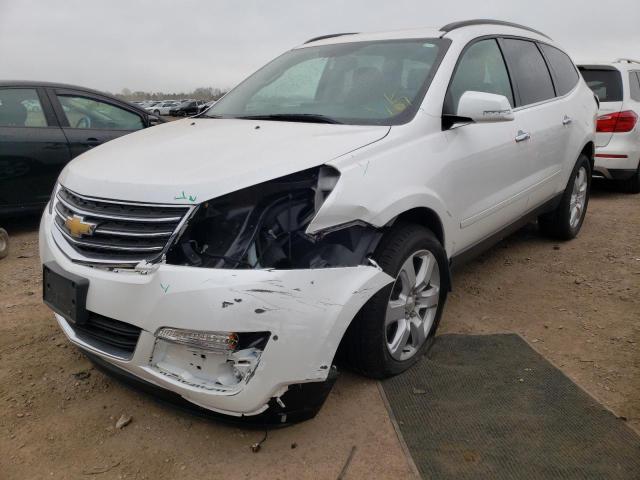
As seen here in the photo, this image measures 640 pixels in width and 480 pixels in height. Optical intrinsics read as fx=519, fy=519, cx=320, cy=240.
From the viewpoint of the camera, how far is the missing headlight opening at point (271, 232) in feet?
6.56

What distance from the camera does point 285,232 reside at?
6.82 feet

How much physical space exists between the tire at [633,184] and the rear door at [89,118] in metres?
6.20

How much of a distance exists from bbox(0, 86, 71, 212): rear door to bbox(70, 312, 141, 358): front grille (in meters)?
3.27

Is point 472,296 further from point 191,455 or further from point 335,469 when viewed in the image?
point 191,455

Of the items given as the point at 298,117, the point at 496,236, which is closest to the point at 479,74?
the point at 496,236

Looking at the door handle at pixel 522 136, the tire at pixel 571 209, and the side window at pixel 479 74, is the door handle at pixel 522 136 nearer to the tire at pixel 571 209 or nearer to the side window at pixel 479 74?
the side window at pixel 479 74

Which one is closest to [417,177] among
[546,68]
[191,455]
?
[191,455]

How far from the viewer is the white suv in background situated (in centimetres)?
640

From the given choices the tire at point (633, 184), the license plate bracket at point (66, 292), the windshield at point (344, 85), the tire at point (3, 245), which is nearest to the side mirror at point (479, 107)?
the windshield at point (344, 85)

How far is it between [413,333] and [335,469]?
880 millimetres

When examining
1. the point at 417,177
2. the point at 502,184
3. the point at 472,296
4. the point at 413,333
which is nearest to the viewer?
the point at 417,177

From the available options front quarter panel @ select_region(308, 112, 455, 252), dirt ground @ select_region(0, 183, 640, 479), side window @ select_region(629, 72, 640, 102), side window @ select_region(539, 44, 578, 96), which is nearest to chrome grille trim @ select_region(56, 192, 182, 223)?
front quarter panel @ select_region(308, 112, 455, 252)

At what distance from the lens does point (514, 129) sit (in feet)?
11.2

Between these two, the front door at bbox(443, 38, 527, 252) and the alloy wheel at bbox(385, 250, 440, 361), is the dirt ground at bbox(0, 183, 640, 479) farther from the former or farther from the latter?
the front door at bbox(443, 38, 527, 252)
